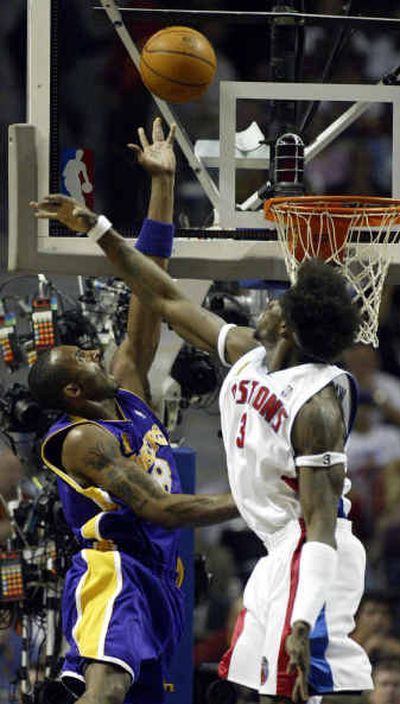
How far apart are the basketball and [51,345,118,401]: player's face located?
1150 mm

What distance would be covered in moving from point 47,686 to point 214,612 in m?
1.74

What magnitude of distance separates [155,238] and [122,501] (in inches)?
37.0

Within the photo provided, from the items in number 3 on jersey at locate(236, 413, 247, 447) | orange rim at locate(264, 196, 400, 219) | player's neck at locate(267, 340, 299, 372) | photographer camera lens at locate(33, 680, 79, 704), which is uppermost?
orange rim at locate(264, 196, 400, 219)

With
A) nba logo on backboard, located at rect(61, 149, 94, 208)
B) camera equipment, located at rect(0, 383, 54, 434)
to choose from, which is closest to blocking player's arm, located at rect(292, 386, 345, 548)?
nba logo on backboard, located at rect(61, 149, 94, 208)

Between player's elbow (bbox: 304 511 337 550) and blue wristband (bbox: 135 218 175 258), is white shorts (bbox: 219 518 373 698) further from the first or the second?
blue wristband (bbox: 135 218 175 258)

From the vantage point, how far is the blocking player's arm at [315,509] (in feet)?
14.2

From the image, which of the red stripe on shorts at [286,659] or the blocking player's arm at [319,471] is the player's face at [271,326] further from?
the red stripe on shorts at [286,659]

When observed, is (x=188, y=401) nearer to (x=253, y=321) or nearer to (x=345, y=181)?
(x=253, y=321)

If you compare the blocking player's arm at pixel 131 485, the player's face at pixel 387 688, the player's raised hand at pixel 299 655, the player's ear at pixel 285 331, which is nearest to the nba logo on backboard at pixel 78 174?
the blocking player's arm at pixel 131 485

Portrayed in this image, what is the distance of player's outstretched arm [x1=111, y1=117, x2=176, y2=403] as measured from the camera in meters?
5.73

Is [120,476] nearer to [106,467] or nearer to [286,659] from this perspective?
[106,467]

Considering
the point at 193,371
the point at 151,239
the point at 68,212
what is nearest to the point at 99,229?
the point at 68,212

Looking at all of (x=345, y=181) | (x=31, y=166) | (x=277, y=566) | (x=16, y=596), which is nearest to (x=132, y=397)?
(x=31, y=166)

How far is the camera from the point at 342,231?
602 centimetres
